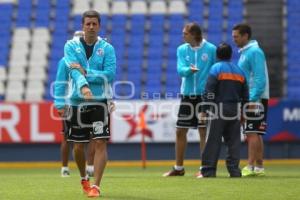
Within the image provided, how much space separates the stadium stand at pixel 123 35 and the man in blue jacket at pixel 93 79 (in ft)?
38.0

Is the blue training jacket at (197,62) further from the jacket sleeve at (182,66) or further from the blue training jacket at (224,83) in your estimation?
the blue training jacket at (224,83)

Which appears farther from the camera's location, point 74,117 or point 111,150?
point 111,150

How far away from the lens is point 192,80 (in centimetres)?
1180

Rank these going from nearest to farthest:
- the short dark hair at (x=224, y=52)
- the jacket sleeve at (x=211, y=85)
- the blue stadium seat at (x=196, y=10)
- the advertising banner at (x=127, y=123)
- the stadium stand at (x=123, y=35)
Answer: the jacket sleeve at (x=211, y=85)
the short dark hair at (x=224, y=52)
the advertising banner at (x=127, y=123)
the stadium stand at (x=123, y=35)
the blue stadium seat at (x=196, y=10)

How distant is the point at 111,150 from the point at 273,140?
369 centimetres

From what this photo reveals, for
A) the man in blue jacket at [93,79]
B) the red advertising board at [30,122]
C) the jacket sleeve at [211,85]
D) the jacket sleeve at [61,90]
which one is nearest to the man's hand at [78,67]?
the man in blue jacket at [93,79]

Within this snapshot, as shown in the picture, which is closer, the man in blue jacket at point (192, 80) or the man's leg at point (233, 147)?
the man's leg at point (233, 147)

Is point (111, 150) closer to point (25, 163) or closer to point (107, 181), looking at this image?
point (25, 163)

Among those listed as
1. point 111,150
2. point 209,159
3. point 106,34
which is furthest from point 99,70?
point 106,34

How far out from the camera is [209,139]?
11.2 m

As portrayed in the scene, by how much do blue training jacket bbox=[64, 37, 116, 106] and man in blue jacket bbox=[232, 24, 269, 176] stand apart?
3.64m

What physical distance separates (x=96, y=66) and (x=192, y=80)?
3502mm

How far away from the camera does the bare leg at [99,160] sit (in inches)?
324

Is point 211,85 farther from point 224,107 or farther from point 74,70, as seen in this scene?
point 74,70
